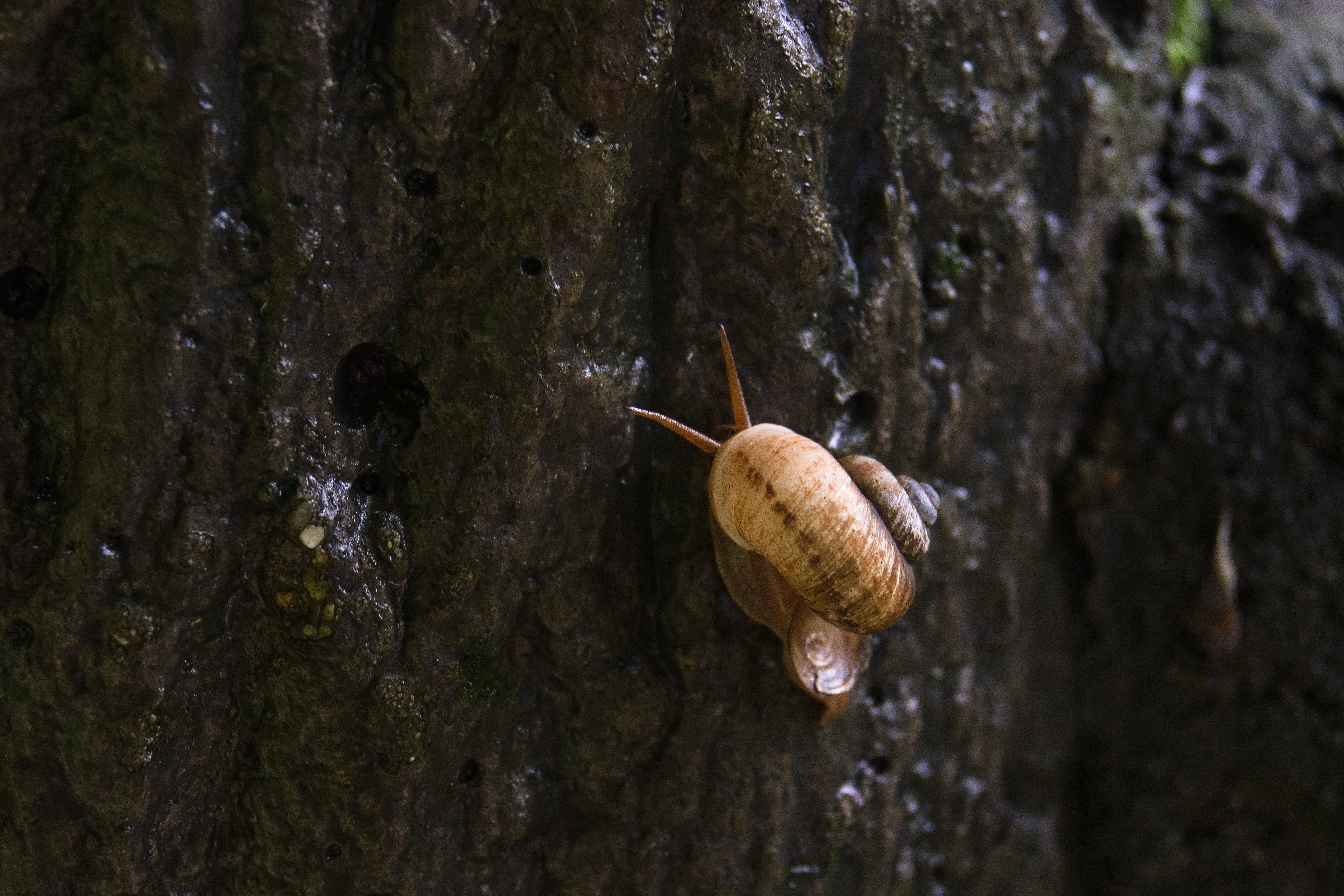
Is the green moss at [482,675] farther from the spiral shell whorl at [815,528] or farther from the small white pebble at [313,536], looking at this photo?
the spiral shell whorl at [815,528]

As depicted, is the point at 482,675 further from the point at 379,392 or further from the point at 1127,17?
the point at 1127,17

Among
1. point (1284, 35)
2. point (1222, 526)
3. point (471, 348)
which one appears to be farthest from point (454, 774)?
point (1284, 35)

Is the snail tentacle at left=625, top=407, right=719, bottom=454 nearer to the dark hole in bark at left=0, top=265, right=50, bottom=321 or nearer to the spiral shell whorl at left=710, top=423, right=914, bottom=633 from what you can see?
the spiral shell whorl at left=710, top=423, right=914, bottom=633

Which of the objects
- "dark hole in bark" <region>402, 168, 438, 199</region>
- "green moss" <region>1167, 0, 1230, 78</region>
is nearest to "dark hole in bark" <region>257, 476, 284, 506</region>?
"dark hole in bark" <region>402, 168, 438, 199</region>

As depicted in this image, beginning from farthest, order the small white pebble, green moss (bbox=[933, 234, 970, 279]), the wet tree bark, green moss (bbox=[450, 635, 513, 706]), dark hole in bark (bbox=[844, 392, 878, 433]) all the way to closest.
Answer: green moss (bbox=[933, 234, 970, 279]) < dark hole in bark (bbox=[844, 392, 878, 433]) < green moss (bbox=[450, 635, 513, 706]) < the small white pebble < the wet tree bark

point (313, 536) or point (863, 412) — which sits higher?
point (313, 536)

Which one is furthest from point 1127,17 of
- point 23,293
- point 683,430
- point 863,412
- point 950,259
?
point 23,293

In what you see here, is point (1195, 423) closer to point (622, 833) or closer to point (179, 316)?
point (622, 833)
